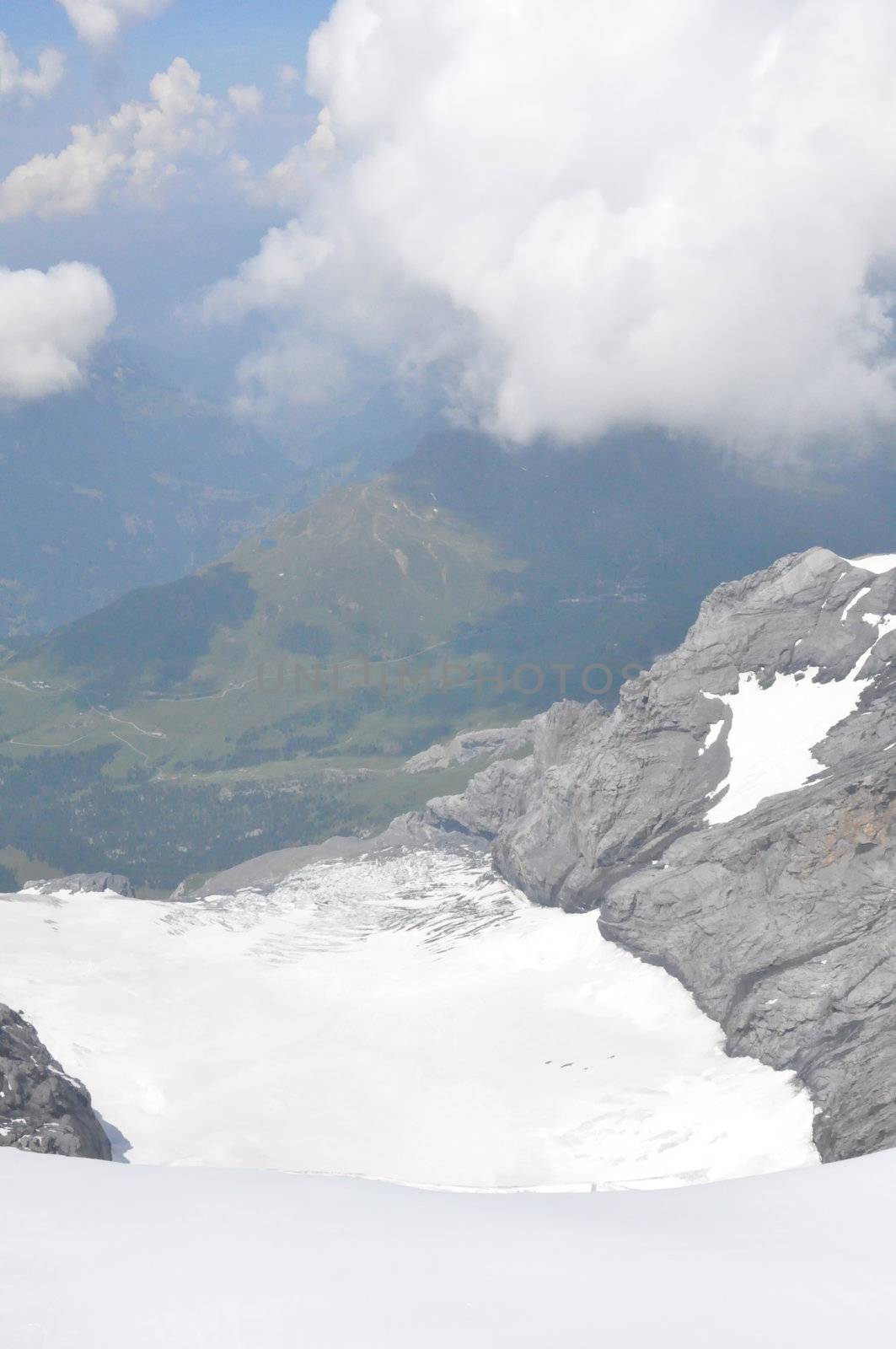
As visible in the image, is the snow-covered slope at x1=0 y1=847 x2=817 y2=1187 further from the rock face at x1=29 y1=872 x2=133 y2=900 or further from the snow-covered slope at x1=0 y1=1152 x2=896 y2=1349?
the snow-covered slope at x1=0 y1=1152 x2=896 y2=1349

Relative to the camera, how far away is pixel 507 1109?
82000 mm

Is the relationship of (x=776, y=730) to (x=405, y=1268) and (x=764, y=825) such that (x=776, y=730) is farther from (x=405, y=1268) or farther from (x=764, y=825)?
(x=405, y=1268)

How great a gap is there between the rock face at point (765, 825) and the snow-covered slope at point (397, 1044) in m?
3.70

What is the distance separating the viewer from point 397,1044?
97.2 metres

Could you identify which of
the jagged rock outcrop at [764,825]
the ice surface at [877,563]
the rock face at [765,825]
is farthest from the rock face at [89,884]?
the ice surface at [877,563]

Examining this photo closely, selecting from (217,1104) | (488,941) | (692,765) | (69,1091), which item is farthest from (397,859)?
(69,1091)

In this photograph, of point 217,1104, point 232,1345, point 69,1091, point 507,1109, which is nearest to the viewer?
point 232,1345

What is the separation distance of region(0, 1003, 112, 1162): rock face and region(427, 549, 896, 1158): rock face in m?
45.8

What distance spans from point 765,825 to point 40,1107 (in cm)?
6185

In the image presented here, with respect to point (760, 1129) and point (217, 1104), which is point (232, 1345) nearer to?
point (760, 1129)

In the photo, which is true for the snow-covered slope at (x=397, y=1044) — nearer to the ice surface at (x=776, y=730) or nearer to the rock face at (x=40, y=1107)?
the rock face at (x=40, y=1107)

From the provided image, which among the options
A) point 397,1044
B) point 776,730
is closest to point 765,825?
point 776,730

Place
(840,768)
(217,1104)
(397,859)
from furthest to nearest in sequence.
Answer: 1. (397,859)
2. (840,768)
3. (217,1104)

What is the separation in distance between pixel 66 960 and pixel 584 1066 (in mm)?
57675
